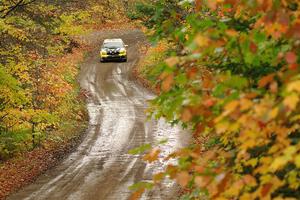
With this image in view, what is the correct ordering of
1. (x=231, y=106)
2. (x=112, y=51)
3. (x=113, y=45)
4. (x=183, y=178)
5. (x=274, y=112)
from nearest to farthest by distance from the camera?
(x=274, y=112)
(x=231, y=106)
(x=183, y=178)
(x=113, y=45)
(x=112, y=51)

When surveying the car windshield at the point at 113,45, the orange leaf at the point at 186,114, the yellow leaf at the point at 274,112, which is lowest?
the car windshield at the point at 113,45

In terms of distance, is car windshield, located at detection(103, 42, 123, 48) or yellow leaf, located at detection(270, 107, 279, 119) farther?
car windshield, located at detection(103, 42, 123, 48)

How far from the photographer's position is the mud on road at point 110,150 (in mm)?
13664

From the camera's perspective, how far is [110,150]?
18.6 metres

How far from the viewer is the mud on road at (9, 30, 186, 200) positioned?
13.7 m

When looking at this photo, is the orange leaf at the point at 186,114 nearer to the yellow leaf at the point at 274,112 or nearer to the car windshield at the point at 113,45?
the yellow leaf at the point at 274,112

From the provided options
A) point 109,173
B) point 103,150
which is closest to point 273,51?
point 109,173

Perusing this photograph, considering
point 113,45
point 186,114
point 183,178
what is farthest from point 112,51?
point 186,114

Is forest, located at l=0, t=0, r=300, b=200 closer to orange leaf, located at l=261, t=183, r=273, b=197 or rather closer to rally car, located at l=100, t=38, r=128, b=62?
orange leaf, located at l=261, t=183, r=273, b=197

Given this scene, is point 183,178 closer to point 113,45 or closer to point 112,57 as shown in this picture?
point 113,45

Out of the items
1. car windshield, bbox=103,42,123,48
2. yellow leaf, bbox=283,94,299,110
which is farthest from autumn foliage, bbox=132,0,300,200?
car windshield, bbox=103,42,123,48

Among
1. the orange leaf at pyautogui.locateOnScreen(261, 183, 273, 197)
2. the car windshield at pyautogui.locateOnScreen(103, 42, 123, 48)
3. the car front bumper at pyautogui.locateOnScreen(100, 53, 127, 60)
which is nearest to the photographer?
the orange leaf at pyautogui.locateOnScreen(261, 183, 273, 197)

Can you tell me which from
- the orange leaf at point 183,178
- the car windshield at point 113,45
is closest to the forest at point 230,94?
the orange leaf at point 183,178

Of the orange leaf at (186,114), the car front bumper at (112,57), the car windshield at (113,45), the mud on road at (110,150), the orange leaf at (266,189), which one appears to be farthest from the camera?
the car front bumper at (112,57)
